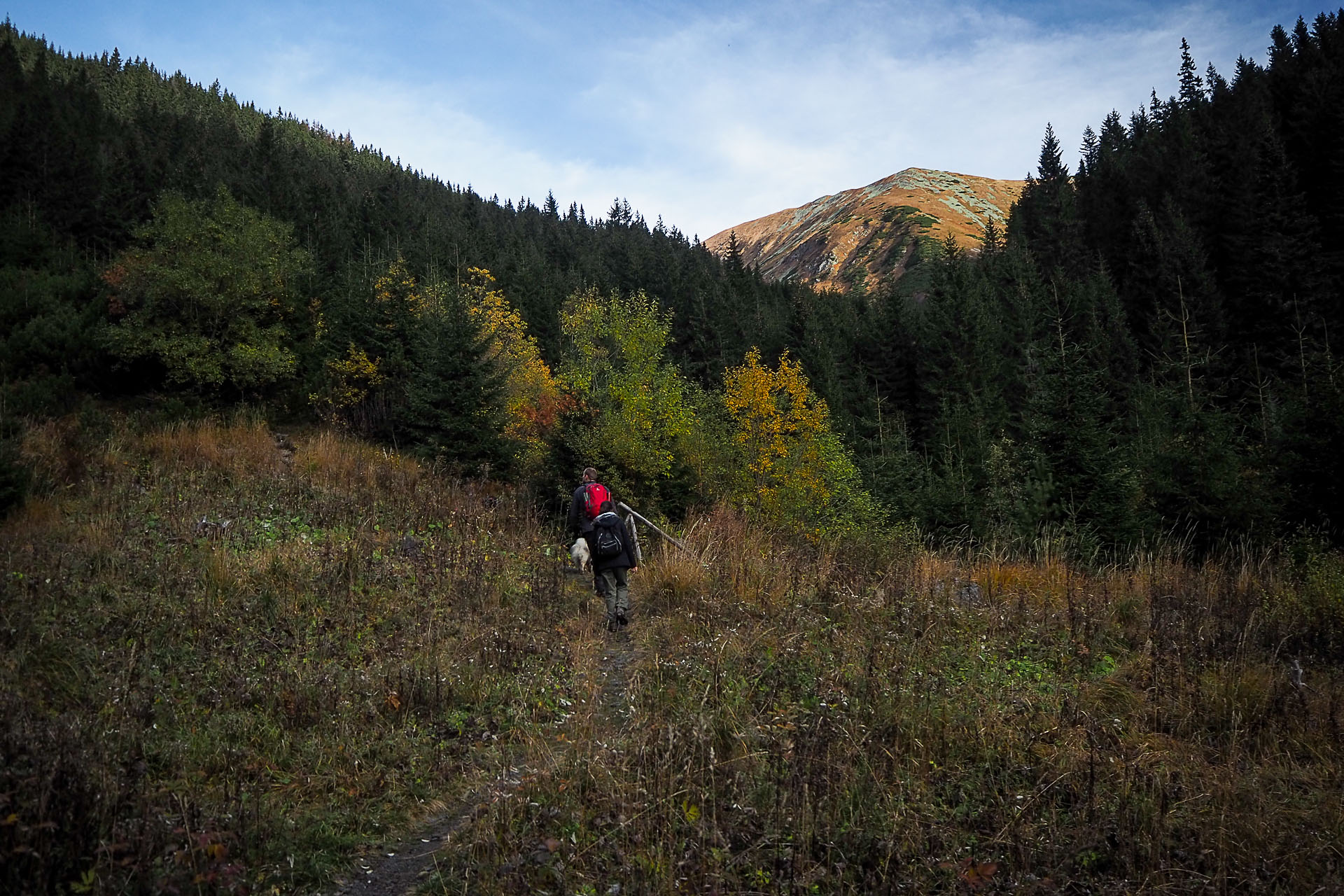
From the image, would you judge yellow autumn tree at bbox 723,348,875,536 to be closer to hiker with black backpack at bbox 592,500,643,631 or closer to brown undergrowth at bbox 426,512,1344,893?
hiker with black backpack at bbox 592,500,643,631

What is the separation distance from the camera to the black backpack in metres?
8.28

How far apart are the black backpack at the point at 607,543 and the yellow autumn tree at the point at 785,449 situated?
751 inches

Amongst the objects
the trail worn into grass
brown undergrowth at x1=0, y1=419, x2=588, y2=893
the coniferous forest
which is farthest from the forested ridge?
the trail worn into grass

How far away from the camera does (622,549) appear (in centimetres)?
833

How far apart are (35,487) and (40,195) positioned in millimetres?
57651

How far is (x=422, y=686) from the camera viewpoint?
5395 millimetres

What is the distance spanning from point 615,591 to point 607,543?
2.09ft

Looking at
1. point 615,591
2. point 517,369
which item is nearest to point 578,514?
point 615,591

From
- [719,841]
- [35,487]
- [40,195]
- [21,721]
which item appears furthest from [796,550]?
[40,195]

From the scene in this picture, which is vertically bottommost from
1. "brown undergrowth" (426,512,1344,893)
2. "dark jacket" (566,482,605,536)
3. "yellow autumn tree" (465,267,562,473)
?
"brown undergrowth" (426,512,1344,893)

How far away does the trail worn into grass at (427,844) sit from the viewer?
11.5ft

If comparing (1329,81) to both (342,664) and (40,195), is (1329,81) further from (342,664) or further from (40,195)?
(40,195)

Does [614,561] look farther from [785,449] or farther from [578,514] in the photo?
[785,449]

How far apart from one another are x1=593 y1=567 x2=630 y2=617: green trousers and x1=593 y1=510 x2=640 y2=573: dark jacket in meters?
0.07
